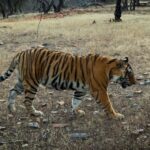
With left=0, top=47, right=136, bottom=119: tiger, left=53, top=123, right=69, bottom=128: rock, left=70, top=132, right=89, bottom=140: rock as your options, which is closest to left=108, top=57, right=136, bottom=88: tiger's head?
left=0, top=47, right=136, bottom=119: tiger

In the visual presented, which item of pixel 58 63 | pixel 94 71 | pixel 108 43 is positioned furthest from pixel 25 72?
pixel 108 43

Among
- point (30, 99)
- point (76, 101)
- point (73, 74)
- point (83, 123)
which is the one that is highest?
point (73, 74)

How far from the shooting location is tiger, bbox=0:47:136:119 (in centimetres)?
805

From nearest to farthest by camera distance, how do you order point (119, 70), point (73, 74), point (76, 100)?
point (119, 70) < point (73, 74) < point (76, 100)

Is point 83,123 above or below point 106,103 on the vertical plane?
below

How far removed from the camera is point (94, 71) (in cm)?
807

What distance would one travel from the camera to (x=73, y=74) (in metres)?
8.20

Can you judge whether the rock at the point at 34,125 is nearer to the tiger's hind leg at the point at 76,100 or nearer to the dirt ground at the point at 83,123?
the dirt ground at the point at 83,123

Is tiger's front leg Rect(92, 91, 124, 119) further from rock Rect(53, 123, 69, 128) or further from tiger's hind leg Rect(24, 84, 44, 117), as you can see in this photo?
tiger's hind leg Rect(24, 84, 44, 117)

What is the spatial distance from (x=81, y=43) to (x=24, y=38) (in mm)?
2967

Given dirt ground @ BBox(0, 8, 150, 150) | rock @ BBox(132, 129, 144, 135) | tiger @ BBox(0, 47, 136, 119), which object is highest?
tiger @ BBox(0, 47, 136, 119)

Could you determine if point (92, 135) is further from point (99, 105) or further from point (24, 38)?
point (24, 38)

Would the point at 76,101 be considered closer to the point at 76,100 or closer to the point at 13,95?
the point at 76,100

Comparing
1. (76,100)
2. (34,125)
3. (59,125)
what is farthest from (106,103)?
(34,125)
